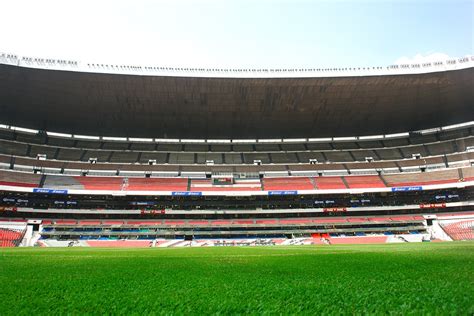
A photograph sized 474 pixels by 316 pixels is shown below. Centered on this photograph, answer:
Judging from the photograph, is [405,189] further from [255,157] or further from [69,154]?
[69,154]

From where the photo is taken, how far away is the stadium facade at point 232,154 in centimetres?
3659

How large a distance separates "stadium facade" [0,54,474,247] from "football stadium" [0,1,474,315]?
20 cm

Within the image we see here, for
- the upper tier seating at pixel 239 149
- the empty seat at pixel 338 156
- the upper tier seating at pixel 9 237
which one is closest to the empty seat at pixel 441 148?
the upper tier seating at pixel 239 149

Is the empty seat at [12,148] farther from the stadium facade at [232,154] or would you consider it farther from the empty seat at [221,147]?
the empty seat at [221,147]

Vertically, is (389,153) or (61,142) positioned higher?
(61,142)

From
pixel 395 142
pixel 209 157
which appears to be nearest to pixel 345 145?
pixel 395 142

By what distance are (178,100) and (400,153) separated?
115ft

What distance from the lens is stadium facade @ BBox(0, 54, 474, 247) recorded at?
36.6 metres

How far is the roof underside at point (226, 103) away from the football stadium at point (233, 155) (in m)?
0.21

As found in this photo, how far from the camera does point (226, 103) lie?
134 ft

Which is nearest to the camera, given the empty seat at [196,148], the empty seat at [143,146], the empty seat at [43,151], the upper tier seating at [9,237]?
the upper tier seating at [9,237]

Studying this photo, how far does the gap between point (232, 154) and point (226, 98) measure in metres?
13.6

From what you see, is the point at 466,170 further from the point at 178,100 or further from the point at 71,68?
the point at 71,68

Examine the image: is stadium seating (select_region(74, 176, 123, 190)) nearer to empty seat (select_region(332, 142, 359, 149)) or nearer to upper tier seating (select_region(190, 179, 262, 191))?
upper tier seating (select_region(190, 179, 262, 191))
